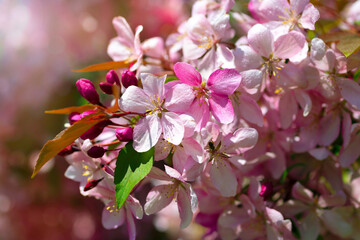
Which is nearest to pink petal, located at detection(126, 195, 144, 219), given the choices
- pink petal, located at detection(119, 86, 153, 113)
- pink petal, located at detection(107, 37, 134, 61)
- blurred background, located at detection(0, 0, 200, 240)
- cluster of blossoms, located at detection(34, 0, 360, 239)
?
cluster of blossoms, located at detection(34, 0, 360, 239)

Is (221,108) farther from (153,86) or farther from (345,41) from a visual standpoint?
(345,41)

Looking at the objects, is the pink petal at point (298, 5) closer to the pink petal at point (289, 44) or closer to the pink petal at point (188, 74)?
the pink petal at point (289, 44)

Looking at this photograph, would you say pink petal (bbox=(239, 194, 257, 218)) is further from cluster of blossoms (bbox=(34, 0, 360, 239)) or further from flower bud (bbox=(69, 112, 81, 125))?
flower bud (bbox=(69, 112, 81, 125))

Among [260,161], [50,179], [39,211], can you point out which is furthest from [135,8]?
[260,161]

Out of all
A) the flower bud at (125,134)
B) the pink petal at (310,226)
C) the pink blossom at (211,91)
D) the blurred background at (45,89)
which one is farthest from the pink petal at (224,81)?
the blurred background at (45,89)

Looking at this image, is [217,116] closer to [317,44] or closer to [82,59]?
[317,44]

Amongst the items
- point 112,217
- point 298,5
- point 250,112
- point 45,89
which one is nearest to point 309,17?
point 298,5
